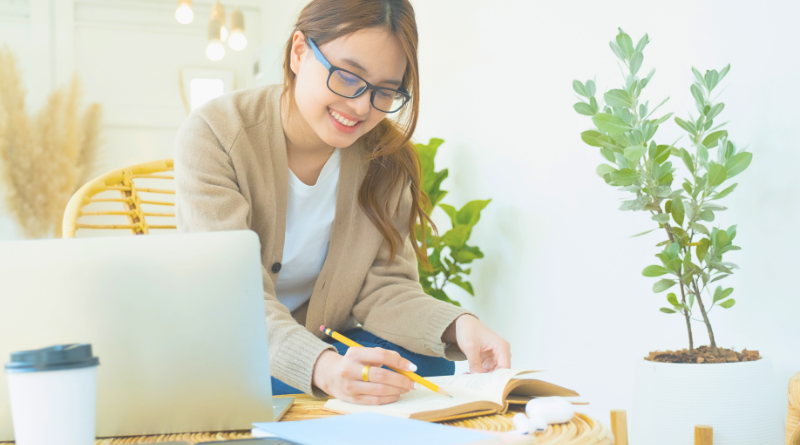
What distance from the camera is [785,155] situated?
1.15m

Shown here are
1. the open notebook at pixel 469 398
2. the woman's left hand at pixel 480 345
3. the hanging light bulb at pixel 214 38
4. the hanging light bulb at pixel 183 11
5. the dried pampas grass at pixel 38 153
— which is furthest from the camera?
the dried pampas grass at pixel 38 153

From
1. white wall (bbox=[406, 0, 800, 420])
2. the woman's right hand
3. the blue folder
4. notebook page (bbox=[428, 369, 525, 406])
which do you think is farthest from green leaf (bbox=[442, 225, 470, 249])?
the blue folder

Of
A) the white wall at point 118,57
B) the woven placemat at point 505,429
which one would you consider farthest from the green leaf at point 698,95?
the white wall at point 118,57

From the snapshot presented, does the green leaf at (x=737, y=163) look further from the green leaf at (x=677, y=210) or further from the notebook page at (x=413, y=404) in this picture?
the notebook page at (x=413, y=404)

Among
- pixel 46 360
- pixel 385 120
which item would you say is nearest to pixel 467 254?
pixel 385 120

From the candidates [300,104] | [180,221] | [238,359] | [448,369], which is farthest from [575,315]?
[238,359]

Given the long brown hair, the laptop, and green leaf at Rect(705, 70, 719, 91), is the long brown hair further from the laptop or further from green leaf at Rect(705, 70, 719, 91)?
the laptop

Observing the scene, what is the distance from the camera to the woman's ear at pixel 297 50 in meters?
1.18

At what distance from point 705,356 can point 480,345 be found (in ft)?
1.31

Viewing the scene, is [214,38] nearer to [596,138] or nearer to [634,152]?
[596,138]

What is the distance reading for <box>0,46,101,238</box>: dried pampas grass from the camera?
143 inches

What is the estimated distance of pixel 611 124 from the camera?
1127 mm

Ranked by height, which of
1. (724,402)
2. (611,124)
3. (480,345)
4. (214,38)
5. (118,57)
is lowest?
(724,402)

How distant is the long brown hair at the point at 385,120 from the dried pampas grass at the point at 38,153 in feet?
9.87
